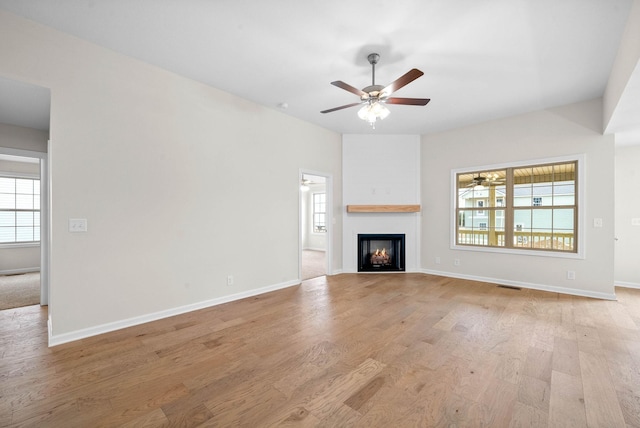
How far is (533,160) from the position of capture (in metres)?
4.56

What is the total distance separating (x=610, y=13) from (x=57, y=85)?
4.94 metres

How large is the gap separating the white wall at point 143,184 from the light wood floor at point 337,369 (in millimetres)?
415

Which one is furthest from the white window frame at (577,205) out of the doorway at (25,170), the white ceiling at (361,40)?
the doorway at (25,170)

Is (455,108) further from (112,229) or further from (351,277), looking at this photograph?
(112,229)

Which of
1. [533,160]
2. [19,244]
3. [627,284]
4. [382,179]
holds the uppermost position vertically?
[533,160]

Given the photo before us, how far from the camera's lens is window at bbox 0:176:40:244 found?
19.7 ft

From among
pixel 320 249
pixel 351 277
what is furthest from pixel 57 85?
pixel 320 249

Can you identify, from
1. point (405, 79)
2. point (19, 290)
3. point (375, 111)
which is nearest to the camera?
point (405, 79)

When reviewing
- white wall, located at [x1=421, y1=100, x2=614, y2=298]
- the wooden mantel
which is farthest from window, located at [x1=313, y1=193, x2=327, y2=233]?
white wall, located at [x1=421, y1=100, x2=614, y2=298]

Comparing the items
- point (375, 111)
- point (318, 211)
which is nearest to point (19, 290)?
point (375, 111)

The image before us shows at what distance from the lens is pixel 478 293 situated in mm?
4285

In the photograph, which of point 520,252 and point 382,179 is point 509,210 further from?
point 382,179

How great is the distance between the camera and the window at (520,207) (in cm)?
441

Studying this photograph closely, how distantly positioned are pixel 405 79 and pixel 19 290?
6457 mm
